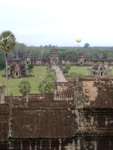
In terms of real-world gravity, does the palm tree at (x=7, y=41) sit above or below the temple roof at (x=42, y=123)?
above

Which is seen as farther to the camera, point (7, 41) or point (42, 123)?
point (7, 41)

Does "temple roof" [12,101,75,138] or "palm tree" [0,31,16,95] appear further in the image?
"palm tree" [0,31,16,95]

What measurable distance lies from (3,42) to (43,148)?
37.1 metres

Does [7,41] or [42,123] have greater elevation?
[7,41]

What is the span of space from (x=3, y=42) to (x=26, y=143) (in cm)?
3696

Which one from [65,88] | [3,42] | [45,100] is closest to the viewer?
[45,100]

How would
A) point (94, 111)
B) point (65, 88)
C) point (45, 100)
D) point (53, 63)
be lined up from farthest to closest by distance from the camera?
1. point (53, 63)
2. point (65, 88)
3. point (45, 100)
4. point (94, 111)

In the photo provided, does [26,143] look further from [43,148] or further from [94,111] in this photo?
[94,111]

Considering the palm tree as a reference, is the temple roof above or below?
below

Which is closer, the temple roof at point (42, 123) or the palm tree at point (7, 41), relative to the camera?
the temple roof at point (42, 123)

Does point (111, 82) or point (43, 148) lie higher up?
point (111, 82)

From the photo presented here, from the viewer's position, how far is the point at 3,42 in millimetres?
53750

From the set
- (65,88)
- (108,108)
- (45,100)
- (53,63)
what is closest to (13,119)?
(108,108)

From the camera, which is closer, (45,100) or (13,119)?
(13,119)
